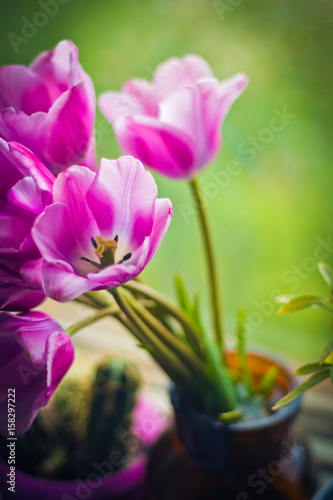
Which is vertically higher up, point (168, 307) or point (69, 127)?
point (69, 127)

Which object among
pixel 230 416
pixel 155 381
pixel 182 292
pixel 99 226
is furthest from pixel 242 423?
pixel 155 381

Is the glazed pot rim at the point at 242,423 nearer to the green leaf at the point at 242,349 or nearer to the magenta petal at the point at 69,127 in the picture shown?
the green leaf at the point at 242,349

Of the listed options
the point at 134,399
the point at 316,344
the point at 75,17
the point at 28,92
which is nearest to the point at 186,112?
the point at 28,92

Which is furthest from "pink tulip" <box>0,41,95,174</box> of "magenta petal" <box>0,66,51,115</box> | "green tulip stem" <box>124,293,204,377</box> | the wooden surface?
the wooden surface

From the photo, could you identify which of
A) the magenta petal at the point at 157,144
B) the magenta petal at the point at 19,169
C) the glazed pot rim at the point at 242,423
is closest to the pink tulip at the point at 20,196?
the magenta petal at the point at 19,169

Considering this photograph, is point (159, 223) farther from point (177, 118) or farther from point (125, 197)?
point (177, 118)
